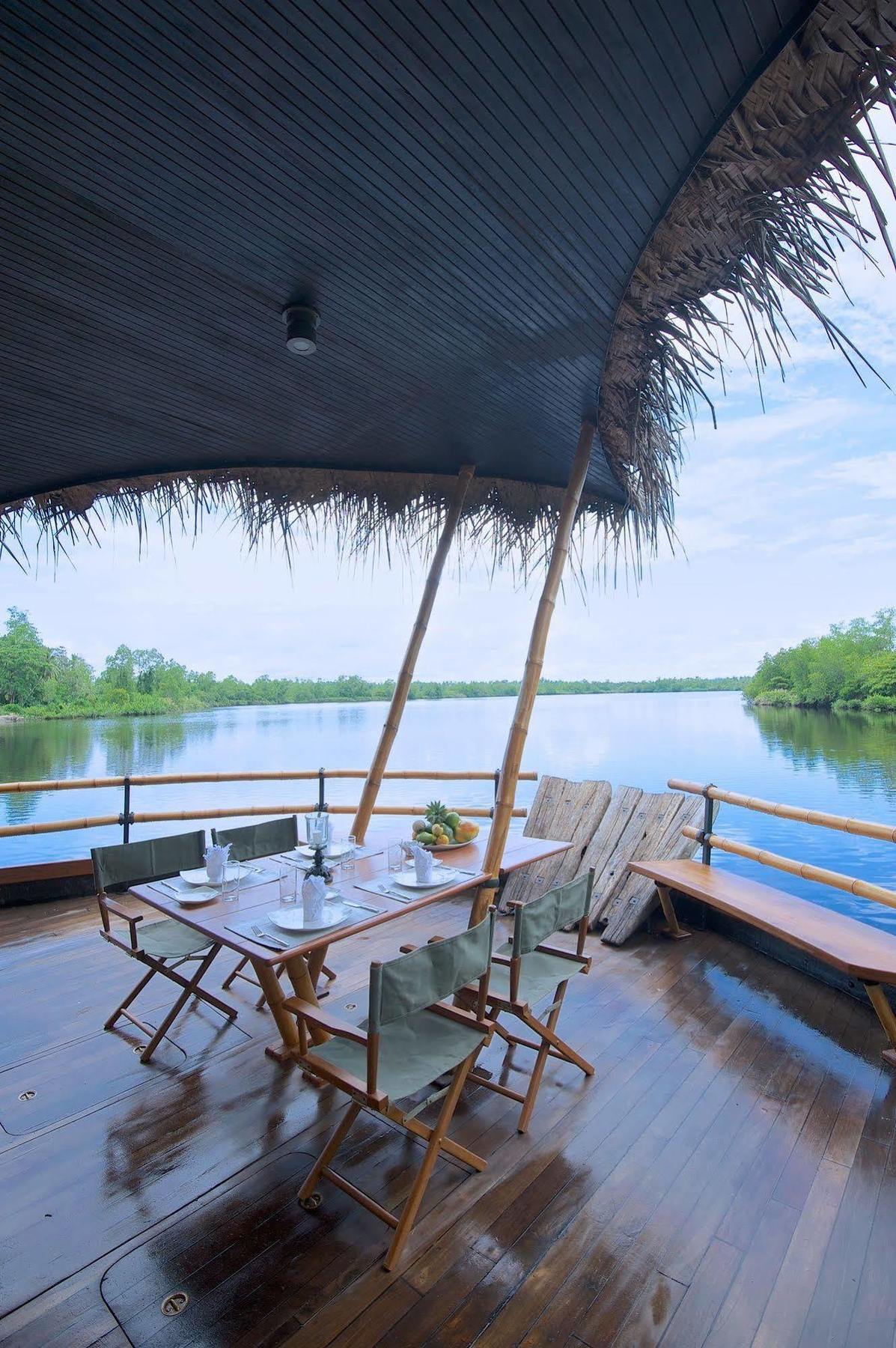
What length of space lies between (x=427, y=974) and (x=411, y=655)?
2.55 meters

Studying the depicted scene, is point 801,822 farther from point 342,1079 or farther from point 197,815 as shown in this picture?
point 197,815

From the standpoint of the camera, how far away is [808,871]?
10.5ft

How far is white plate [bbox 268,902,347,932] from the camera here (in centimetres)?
213

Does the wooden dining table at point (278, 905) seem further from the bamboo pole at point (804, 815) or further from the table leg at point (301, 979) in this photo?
the bamboo pole at point (804, 815)

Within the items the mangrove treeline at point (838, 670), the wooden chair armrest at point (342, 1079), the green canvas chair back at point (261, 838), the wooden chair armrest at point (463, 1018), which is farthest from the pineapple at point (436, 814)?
the mangrove treeline at point (838, 670)

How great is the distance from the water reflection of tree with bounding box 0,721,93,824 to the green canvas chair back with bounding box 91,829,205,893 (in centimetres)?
1259

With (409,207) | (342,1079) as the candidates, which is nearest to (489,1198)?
(342,1079)

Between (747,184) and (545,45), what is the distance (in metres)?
0.84

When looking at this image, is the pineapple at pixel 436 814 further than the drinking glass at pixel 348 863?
Yes

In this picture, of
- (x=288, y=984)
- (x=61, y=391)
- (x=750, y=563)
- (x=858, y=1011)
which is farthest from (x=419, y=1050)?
(x=750, y=563)

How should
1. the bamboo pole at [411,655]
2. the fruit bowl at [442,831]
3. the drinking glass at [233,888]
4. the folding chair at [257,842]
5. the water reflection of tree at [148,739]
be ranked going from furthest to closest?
the water reflection of tree at [148,739]
the bamboo pole at [411,655]
the fruit bowl at [442,831]
the folding chair at [257,842]
the drinking glass at [233,888]

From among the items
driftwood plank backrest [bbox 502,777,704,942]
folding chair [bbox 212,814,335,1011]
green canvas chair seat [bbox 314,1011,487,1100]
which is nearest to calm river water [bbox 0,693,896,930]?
driftwood plank backrest [bbox 502,777,704,942]

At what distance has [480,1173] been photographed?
191 cm

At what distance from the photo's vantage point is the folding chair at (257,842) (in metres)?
3.10
